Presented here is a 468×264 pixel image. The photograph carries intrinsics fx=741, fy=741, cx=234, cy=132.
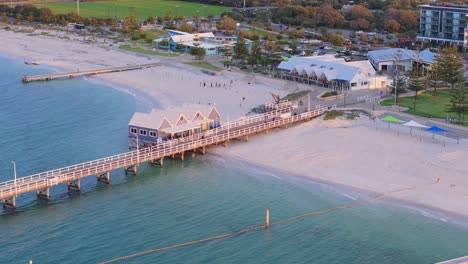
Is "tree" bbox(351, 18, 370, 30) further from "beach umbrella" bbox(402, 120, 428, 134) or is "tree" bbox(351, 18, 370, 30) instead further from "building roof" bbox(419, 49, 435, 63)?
"beach umbrella" bbox(402, 120, 428, 134)

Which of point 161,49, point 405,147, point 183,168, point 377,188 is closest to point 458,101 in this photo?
point 405,147

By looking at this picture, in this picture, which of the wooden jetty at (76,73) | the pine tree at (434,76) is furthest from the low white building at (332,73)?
the wooden jetty at (76,73)

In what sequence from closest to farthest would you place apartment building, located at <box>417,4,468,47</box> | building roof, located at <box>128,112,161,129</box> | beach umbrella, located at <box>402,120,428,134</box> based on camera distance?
building roof, located at <box>128,112,161,129</box>, beach umbrella, located at <box>402,120,428,134</box>, apartment building, located at <box>417,4,468,47</box>

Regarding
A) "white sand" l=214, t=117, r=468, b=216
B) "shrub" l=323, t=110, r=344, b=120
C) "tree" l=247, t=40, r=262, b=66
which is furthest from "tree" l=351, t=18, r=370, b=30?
"white sand" l=214, t=117, r=468, b=216

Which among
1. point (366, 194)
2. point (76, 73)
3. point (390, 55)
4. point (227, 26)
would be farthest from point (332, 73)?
point (227, 26)

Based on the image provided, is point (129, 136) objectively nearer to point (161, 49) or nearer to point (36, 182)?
point (36, 182)

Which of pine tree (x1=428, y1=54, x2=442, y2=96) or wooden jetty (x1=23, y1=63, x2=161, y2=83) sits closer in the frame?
pine tree (x1=428, y1=54, x2=442, y2=96)
